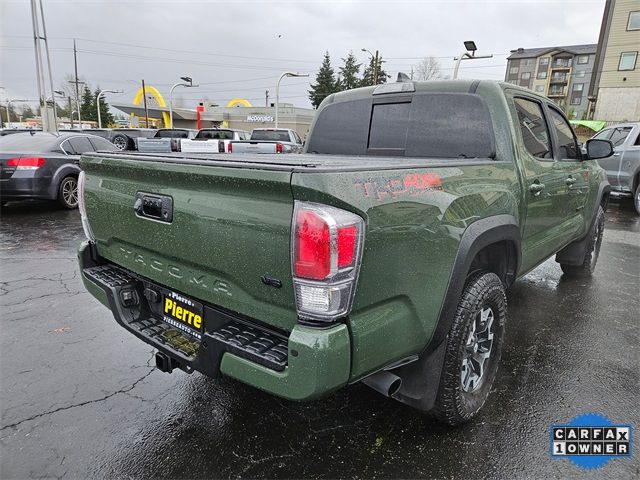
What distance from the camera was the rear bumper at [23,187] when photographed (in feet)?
26.1

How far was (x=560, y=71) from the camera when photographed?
226ft

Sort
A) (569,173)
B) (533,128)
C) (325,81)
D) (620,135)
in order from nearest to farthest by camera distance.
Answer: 1. (533,128)
2. (569,173)
3. (620,135)
4. (325,81)

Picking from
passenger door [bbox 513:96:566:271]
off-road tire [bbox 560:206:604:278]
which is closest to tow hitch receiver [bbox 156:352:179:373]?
passenger door [bbox 513:96:566:271]

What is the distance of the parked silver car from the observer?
9.62m

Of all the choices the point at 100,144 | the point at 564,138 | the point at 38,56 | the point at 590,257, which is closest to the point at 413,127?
the point at 564,138

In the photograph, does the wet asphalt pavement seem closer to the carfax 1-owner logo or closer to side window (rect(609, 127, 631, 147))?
the carfax 1-owner logo

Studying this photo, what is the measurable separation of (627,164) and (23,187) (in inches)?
504

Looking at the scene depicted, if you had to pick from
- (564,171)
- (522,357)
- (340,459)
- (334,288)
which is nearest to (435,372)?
(340,459)

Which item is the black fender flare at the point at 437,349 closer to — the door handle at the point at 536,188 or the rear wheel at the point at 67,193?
the door handle at the point at 536,188

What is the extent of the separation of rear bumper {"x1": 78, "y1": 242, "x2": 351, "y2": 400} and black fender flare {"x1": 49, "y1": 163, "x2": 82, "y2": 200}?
7.65m

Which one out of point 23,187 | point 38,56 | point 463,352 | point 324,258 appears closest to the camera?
point 324,258

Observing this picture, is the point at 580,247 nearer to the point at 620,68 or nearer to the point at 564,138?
the point at 564,138

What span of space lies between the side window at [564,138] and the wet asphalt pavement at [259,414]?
160cm

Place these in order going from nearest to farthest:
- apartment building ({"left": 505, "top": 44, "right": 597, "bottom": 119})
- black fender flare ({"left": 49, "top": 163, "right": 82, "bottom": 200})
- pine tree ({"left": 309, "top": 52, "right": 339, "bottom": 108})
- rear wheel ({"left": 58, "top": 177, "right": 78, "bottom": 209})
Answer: black fender flare ({"left": 49, "top": 163, "right": 82, "bottom": 200}) → rear wheel ({"left": 58, "top": 177, "right": 78, "bottom": 209}) → pine tree ({"left": 309, "top": 52, "right": 339, "bottom": 108}) → apartment building ({"left": 505, "top": 44, "right": 597, "bottom": 119})
